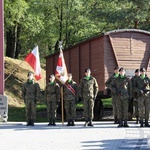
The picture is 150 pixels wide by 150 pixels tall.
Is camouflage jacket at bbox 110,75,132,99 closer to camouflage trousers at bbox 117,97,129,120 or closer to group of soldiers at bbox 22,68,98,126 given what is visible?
camouflage trousers at bbox 117,97,129,120

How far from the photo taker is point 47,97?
16344 millimetres

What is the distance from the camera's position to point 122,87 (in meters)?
15.1

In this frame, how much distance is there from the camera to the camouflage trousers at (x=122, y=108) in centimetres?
1501

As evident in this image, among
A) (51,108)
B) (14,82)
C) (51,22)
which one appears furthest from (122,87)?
(51,22)

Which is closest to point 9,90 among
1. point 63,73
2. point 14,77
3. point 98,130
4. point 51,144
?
point 14,77

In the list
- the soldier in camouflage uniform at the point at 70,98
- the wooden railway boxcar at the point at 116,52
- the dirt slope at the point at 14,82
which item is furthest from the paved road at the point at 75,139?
the dirt slope at the point at 14,82

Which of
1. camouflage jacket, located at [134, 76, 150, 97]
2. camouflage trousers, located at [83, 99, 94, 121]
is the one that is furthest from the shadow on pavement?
camouflage trousers, located at [83, 99, 94, 121]

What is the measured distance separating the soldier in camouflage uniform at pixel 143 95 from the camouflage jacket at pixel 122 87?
0.99ft

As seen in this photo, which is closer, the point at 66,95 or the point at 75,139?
the point at 75,139

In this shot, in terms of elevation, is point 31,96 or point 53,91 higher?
point 53,91

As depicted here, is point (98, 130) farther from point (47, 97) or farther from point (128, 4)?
point (128, 4)

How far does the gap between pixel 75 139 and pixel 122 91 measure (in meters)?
3.91

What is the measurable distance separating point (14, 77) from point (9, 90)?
7.23ft

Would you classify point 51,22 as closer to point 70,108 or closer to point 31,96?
point 31,96
